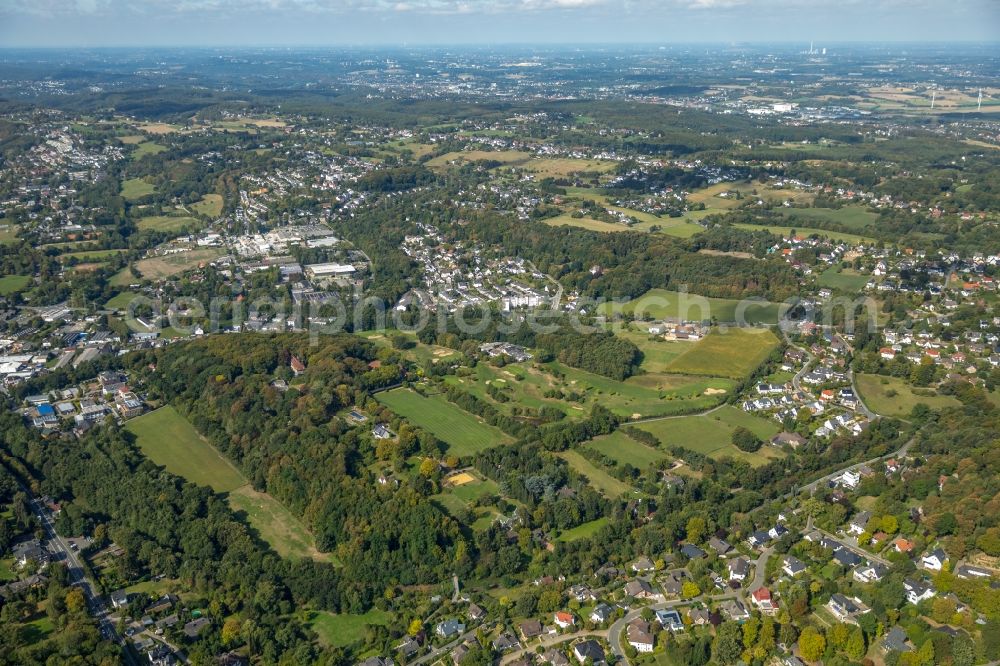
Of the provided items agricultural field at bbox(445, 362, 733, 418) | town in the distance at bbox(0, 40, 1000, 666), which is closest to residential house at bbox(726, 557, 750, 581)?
town in the distance at bbox(0, 40, 1000, 666)

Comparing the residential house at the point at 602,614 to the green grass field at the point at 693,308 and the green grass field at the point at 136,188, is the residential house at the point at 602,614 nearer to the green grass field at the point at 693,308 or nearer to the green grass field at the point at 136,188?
the green grass field at the point at 693,308

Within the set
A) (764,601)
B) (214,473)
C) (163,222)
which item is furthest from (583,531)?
(163,222)

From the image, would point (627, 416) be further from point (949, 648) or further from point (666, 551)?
point (949, 648)

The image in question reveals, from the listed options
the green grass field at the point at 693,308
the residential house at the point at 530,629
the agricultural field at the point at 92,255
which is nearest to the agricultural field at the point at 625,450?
the residential house at the point at 530,629

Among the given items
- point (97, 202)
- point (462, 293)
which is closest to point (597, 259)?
point (462, 293)

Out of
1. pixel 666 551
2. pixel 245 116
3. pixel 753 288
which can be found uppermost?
pixel 245 116

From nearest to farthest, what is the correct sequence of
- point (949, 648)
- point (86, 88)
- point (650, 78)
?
point (949, 648) < point (86, 88) < point (650, 78)
